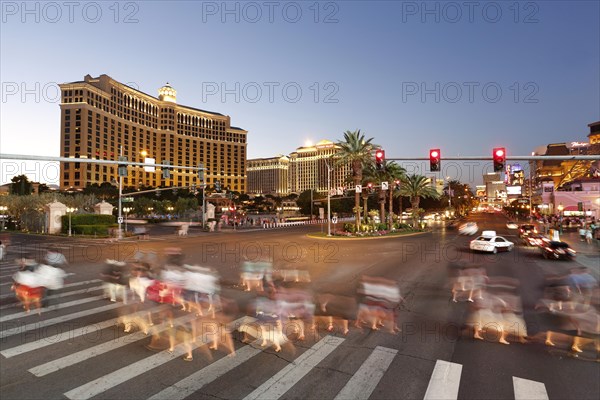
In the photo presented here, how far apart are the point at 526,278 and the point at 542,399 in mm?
11455

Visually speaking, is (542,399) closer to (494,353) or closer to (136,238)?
(494,353)

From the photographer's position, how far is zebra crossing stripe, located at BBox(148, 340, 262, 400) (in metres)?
5.86

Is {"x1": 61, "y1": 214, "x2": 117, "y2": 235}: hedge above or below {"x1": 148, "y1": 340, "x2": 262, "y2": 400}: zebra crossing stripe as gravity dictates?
above

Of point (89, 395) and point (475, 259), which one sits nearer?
point (89, 395)

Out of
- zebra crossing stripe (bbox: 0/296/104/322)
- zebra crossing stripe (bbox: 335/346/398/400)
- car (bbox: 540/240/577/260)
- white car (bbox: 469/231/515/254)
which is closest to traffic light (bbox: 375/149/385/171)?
zebra crossing stripe (bbox: 335/346/398/400)

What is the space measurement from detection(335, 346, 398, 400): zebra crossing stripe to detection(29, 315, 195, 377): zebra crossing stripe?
5156 mm

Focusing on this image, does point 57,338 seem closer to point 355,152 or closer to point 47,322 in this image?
point 47,322

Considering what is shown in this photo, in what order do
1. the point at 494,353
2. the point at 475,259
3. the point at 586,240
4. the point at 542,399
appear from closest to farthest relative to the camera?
the point at 542,399 → the point at 494,353 → the point at 475,259 → the point at 586,240

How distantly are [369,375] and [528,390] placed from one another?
108 inches

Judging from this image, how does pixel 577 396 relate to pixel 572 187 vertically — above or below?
below

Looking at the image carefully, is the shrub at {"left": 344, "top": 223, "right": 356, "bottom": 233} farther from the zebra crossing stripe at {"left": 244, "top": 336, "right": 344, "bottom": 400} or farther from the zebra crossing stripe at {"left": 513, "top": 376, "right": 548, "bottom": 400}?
the zebra crossing stripe at {"left": 513, "top": 376, "right": 548, "bottom": 400}

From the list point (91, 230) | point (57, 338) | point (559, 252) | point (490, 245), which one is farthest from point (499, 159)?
point (91, 230)

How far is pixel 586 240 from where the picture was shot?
31.3 m

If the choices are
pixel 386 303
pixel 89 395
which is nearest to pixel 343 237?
pixel 386 303
